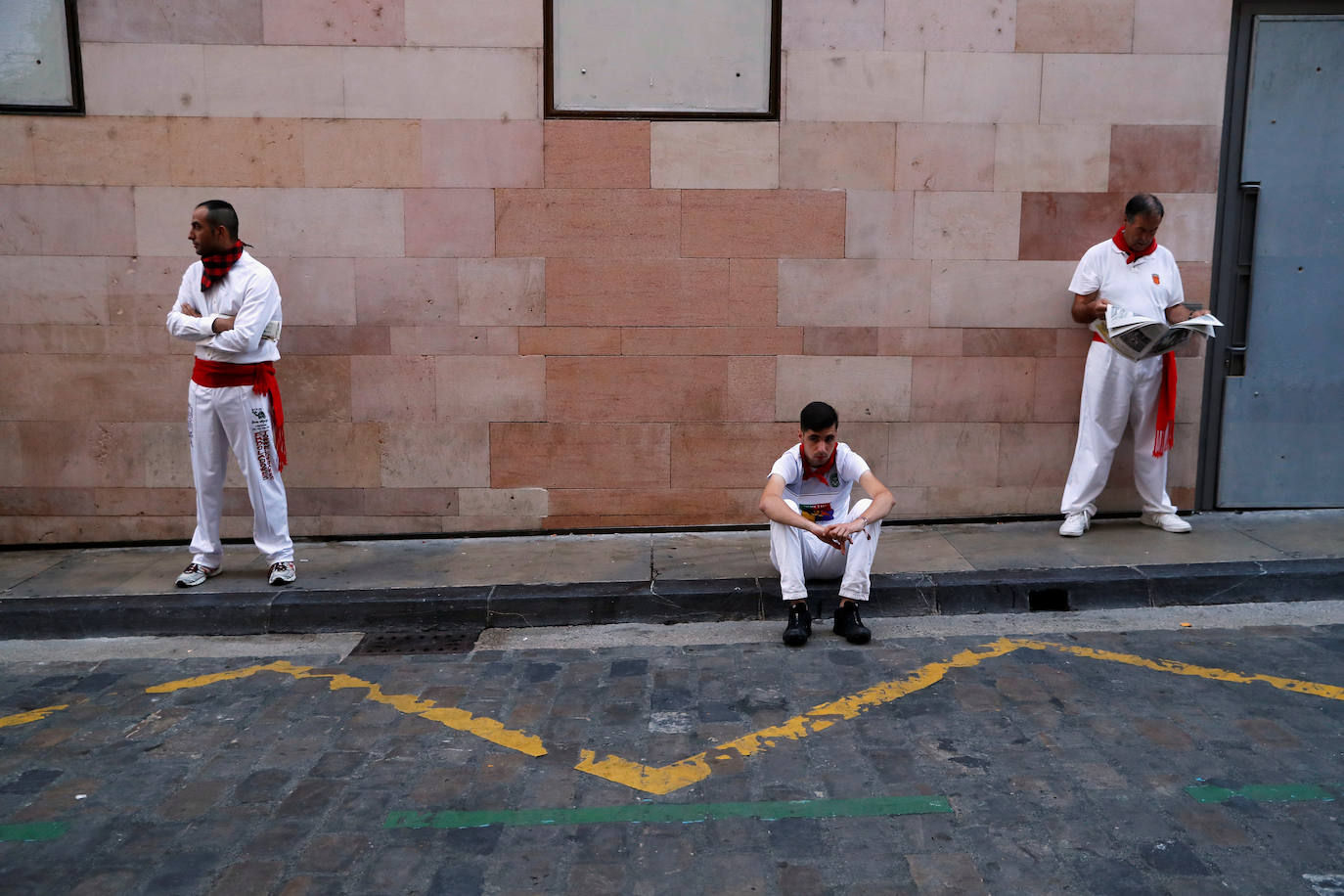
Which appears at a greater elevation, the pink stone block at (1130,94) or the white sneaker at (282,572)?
the pink stone block at (1130,94)

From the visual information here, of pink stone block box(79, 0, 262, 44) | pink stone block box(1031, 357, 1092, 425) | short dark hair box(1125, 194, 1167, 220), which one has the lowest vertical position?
pink stone block box(1031, 357, 1092, 425)

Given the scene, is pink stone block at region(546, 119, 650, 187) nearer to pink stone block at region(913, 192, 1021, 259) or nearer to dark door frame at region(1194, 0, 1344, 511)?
pink stone block at region(913, 192, 1021, 259)

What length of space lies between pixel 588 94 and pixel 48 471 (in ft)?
14.2

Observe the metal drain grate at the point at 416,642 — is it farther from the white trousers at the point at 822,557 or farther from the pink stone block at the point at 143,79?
the pink stone block at the point at 143,79

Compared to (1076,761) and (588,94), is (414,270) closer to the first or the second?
(588,94)

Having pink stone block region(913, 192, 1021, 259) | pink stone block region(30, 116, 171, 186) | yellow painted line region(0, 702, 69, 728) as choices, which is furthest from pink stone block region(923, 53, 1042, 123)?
yellow painted line region(0, 702, 69, 728)

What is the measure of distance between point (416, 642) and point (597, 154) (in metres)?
3.30

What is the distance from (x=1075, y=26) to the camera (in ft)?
23.2

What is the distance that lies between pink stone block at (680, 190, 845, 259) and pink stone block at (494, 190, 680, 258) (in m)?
0.13

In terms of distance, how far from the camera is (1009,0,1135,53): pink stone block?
7.05 metres

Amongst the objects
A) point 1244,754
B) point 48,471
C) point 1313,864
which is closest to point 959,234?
point 1244,754

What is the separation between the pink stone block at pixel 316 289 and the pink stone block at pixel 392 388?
333mm

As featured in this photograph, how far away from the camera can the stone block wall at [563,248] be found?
6.95 m

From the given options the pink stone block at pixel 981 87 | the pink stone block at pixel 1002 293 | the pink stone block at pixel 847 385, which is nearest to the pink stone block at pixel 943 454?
the pink stone block at pixel 847 385
